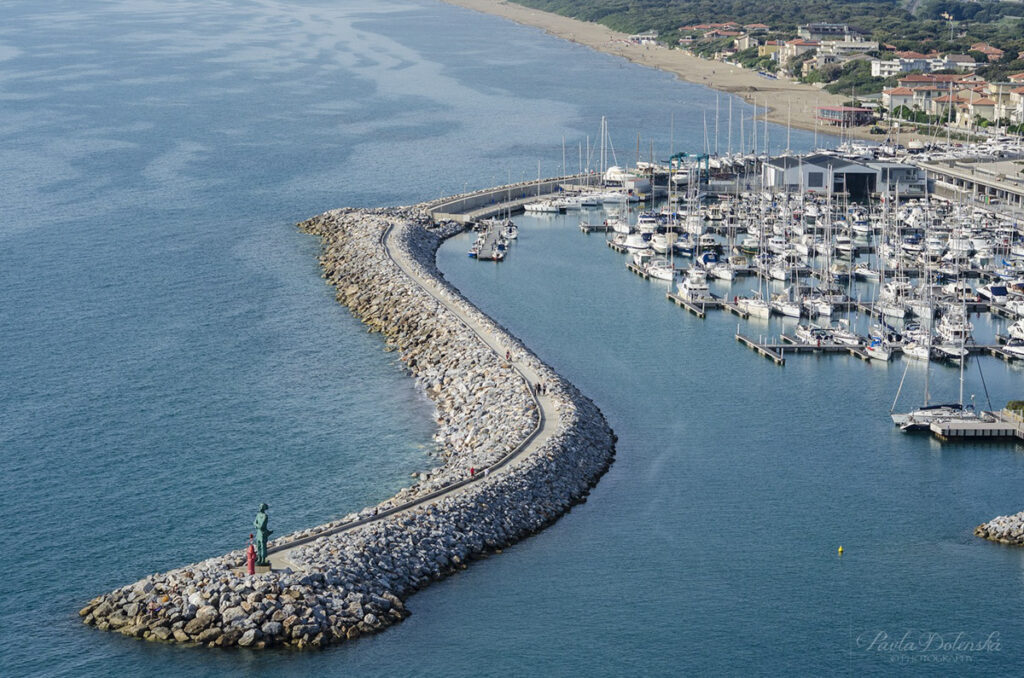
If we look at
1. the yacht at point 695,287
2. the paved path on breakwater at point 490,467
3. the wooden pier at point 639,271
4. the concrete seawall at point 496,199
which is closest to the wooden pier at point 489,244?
the concrete seawall at point 496,199

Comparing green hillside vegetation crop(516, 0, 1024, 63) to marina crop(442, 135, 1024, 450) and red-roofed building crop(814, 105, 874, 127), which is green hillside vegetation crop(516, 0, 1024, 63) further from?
marina crop(442, 135, 1024, 450)

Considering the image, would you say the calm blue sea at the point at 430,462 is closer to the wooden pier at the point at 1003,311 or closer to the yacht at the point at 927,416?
the yacht at the point at 927,416

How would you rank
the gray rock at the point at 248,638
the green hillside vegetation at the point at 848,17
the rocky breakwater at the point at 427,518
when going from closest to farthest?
the gray rock at the point at 248,638 → the rocky breakwater at the point at 427,518 → the green hillside vegetation at the point at 848,17

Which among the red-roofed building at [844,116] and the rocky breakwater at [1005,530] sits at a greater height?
the rocky breakwater at [1005,530]

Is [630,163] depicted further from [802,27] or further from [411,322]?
[802,27]

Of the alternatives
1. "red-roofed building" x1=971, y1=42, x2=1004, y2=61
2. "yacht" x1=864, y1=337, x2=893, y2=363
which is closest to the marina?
"yacht" x1=864, y1=337, x2=893, y2=363

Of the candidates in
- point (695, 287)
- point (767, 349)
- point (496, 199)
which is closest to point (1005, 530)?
point (767, 349)

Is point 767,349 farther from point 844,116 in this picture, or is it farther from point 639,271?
point 844,116
